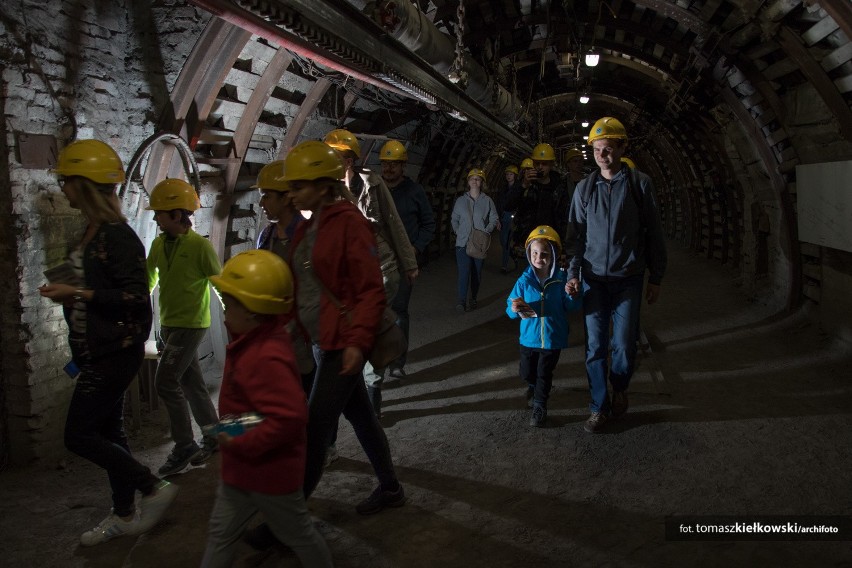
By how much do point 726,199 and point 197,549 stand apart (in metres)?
11.4

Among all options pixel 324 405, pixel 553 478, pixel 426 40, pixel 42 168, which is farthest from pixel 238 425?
Result: pixel 426 40

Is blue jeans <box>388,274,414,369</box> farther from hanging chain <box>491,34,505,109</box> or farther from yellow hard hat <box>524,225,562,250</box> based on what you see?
hanging chain <box>491,34,505,109</box>

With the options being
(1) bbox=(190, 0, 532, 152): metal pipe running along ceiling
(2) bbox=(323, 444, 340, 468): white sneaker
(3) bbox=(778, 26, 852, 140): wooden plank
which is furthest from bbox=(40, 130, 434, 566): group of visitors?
(3) bbox=(778, 26, 852, 140): wooden plank

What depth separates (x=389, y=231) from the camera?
3996 millimetres

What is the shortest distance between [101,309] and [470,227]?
261 inches

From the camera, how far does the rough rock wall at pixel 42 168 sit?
3.62m

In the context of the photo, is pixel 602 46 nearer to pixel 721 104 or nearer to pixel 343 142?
pixel 721 104

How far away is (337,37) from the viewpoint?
153 inches

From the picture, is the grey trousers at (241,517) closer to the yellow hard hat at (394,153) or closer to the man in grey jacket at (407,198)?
the man in grey jacket at (407,198)

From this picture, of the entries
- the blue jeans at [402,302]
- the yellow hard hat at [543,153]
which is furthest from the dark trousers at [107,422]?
the yellow hard hat at [543,153]

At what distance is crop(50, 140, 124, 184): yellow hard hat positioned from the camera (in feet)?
9.62

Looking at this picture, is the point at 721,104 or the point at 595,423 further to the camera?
the point at 721,104

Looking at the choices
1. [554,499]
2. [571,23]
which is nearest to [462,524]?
[554,499]

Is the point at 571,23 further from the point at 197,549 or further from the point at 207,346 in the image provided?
the point at 197,549
